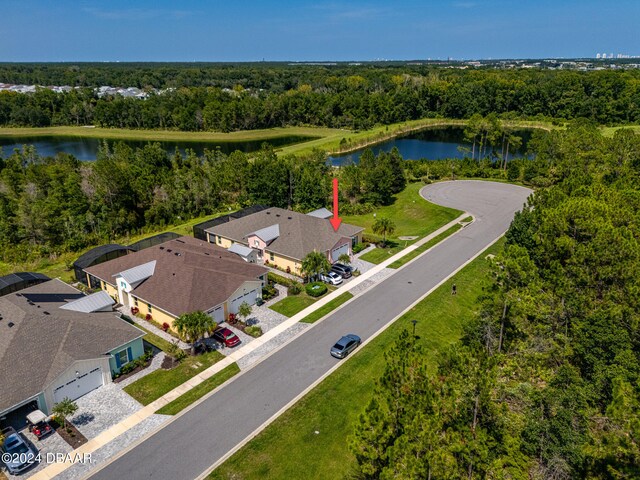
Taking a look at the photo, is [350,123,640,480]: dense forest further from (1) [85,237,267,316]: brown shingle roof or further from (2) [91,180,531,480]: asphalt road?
(1) [85,237,267,316]: brown shingle roof

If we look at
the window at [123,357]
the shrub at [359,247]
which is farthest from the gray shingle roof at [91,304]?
the shrub at [359,247]

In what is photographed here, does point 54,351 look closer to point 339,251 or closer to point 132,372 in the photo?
point 132,372

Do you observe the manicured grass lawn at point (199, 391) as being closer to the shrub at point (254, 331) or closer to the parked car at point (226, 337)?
the parked car at point (226, 337)

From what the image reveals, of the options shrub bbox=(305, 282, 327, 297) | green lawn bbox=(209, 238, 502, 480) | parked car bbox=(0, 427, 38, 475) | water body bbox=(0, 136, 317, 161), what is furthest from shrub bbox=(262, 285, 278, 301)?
water body bbox=(0, 136, 317, 161)

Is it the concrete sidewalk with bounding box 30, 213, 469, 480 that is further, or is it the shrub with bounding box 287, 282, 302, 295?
the shrub with bounding box 287, 282, 302, 295

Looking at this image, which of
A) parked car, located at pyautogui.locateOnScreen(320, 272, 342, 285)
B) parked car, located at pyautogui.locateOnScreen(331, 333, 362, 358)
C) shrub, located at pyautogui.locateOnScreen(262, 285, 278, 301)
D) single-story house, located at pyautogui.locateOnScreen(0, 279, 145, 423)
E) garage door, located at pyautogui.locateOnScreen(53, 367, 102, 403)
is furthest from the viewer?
parked car, located at pyautogui.locateOnScreen(320, 272, 342, 285)

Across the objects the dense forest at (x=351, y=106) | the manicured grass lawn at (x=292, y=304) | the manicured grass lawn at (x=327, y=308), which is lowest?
the manicured grass lawn at (x=292, y=304)
